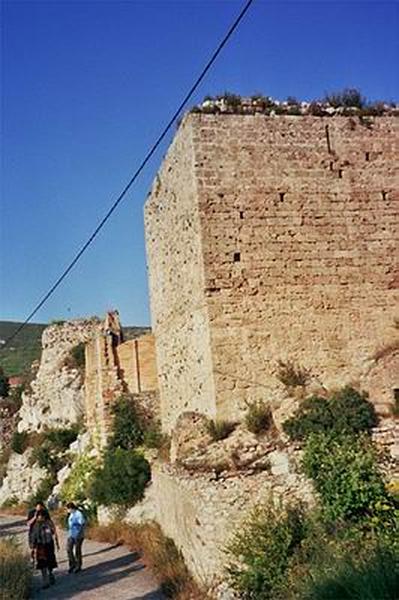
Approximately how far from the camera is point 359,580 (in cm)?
646

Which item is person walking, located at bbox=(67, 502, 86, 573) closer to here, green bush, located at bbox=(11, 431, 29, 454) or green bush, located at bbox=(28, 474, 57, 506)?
green bush, located at bbox=(28, 474, 57, 506)

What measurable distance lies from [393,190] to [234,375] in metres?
5.28

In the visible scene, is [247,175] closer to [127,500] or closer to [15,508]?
[127,500]

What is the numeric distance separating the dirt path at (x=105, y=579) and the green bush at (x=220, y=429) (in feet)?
8.85

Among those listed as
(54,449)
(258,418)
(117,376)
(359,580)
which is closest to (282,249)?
Result: (258,418)

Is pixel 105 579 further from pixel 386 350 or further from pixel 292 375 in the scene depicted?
pixel 386 350

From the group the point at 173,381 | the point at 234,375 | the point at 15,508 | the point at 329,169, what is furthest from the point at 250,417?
the point at 15,508

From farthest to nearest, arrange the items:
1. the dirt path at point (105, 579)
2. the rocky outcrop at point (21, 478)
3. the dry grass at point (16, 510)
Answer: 1. the rocky outcrop at point (21, 478)
2. the dry grass at point (16, 510)
3. the dirt path at point (105, 579)

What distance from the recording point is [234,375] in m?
13.5

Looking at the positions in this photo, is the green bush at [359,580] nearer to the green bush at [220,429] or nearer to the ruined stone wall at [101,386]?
the green bush at [220,429]

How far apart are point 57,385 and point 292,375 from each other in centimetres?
A: 1867

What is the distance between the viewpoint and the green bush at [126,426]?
2133 centimetres

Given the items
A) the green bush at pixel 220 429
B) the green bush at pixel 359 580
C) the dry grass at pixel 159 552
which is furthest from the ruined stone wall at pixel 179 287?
the green bush at pixel 359 580

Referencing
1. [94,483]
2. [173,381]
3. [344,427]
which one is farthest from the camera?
[94,483]
